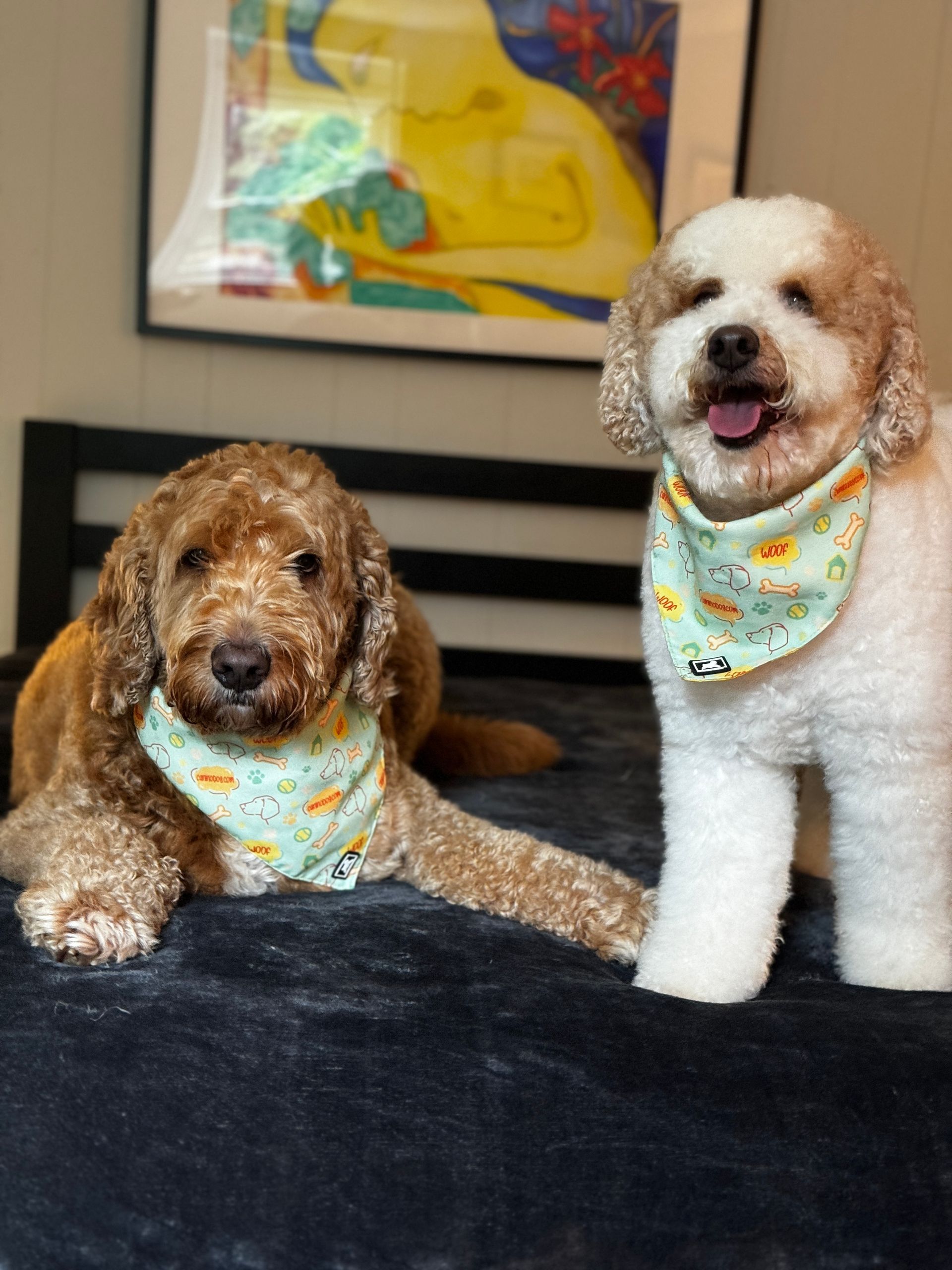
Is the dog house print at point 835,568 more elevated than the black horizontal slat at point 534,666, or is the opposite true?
the dog house print at point 835,568

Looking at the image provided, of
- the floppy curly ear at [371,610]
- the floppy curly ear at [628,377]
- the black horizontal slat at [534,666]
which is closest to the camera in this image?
the floppy curly ear at [628,377]

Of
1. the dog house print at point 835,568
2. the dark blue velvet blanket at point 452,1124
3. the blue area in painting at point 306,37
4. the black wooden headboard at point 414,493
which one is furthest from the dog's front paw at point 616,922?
the blue area in painting at point 306,37

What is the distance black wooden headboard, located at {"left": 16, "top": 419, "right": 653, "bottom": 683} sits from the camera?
12.8ft

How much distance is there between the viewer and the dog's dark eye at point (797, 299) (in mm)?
1471

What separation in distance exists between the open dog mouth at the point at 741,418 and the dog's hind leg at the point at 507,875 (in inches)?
28.0

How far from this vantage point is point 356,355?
4008 millimetres

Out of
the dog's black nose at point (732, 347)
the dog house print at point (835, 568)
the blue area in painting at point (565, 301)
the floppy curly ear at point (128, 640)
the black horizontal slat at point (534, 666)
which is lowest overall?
the black horizontal slat at point (534, 666)

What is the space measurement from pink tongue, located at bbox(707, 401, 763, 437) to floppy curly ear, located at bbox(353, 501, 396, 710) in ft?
2.00

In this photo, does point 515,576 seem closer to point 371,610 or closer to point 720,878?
point 371,610

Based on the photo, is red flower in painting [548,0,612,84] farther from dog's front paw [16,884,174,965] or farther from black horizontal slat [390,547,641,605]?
dog's front paw [16,884,174,965]

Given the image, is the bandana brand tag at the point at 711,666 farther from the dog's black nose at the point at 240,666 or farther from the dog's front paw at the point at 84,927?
the dog's front paw at the point at 84,927

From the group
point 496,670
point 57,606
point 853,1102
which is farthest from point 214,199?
point 853,1102

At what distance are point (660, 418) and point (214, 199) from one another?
2.76 meters

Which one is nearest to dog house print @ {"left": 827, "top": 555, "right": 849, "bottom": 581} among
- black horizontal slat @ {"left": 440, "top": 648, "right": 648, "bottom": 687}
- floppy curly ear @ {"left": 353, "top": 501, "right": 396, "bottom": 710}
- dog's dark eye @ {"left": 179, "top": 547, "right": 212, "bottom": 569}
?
floppy curly ear @ {"left": 353, "top": 501, "right": 396, "bottom": 710}
